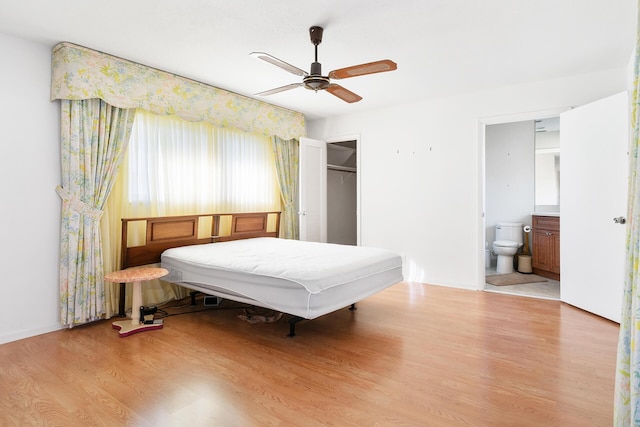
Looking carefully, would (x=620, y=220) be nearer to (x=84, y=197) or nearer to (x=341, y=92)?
(x=341, y=92)

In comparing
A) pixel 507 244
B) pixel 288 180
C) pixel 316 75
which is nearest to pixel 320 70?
pixel 316 75

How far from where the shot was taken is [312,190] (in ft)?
17.6

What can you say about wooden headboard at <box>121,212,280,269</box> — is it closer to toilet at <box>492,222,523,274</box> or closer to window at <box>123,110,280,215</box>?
window at <box>123,110,280,215</box>

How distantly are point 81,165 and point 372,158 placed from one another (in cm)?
367

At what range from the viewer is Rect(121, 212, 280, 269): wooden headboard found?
11.8 ft

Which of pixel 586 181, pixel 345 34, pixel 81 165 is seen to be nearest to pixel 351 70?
pixel 345 34

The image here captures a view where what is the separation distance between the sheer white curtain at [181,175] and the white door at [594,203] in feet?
12.3

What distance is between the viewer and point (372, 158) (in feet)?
17.4

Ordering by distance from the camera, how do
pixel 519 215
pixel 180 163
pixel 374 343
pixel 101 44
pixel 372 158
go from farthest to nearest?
pixel 519 215, pixel 372 158, pixel 180 163, pixel 101 44, pixel 374 343

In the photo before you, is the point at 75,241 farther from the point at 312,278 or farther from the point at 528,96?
the point at 528,96

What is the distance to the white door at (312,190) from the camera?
16.9ft

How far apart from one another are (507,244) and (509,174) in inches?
48.2

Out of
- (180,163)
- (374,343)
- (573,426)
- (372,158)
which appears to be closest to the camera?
(573,426)

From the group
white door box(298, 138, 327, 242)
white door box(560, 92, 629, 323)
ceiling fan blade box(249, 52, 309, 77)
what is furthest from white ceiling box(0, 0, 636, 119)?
white door box(298, 138, 327, 242)
